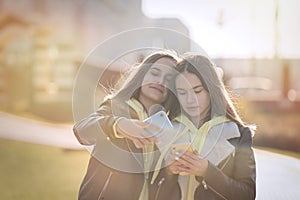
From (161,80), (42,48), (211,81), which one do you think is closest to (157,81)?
(161,80)

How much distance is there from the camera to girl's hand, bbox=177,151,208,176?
35.0 inches

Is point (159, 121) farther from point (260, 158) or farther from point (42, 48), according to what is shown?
point (42, 48)

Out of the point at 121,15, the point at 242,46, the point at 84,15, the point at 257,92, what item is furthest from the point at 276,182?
the point at 84,15

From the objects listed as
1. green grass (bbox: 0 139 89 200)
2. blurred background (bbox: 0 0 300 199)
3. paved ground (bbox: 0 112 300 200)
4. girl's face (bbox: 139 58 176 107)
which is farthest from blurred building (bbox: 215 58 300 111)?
green grass (bbox: 0 139 89 200)

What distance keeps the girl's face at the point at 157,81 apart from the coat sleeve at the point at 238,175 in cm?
20

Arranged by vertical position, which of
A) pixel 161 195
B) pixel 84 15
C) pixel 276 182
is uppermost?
pixel 84 15

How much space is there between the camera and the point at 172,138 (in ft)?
3.14

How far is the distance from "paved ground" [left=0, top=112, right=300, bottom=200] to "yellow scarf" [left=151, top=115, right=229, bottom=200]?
0.34 metres

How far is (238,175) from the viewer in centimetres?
92

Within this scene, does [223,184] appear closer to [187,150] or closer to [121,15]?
[187,150]

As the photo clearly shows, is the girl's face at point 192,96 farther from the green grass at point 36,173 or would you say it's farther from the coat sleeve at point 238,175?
the green grass at point 36,173

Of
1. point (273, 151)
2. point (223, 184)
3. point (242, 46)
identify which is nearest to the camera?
point (223, 184)

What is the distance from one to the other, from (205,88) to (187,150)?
0.14 m

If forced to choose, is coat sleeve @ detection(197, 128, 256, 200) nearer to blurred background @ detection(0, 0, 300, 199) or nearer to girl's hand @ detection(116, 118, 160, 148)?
girl's hand @ detection(116, 118, 160, 148)
